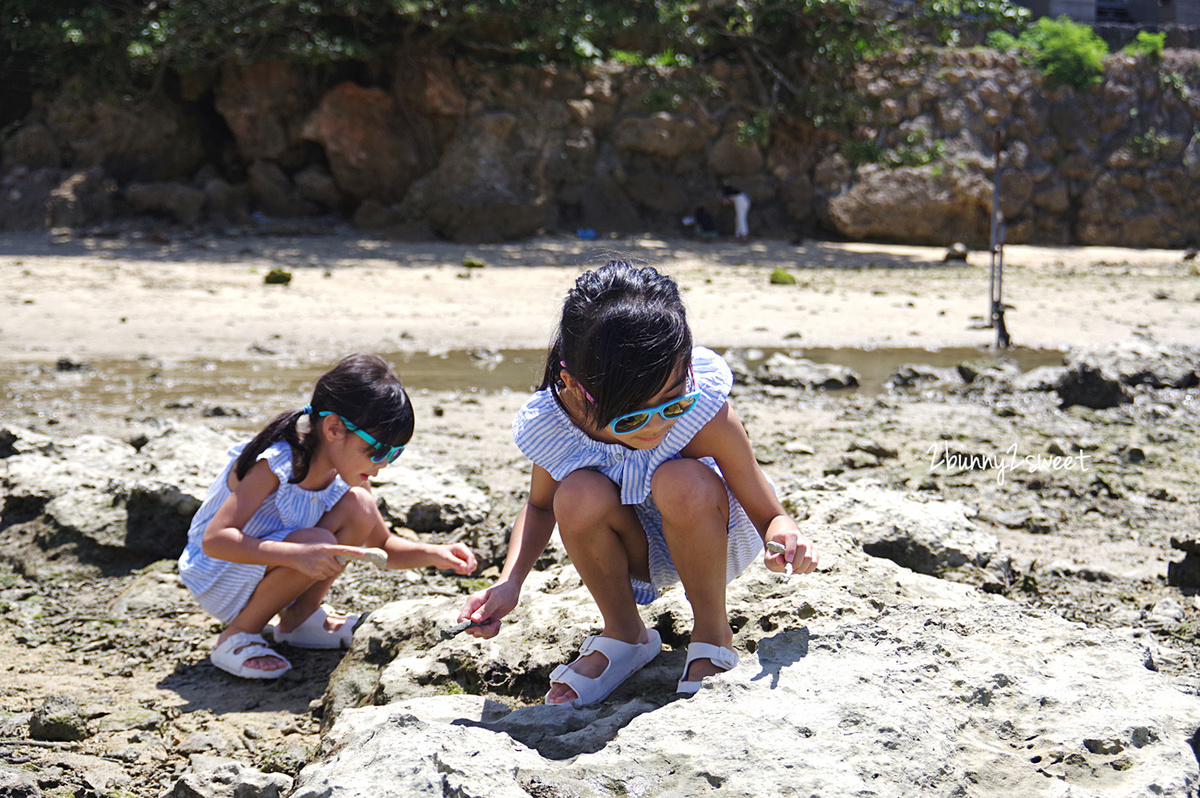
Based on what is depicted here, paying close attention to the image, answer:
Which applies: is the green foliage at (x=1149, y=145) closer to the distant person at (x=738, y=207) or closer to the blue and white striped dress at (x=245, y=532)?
the distant person at (x=738, y=207)

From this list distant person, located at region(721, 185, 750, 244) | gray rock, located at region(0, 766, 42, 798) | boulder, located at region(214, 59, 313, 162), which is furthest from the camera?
distant person, located at region(721, 185, 750, 244)

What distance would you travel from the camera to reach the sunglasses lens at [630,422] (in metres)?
2.01

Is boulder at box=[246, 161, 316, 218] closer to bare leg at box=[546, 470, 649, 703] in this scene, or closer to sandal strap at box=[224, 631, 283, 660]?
sandal strap at box=[224, 631, 283, 660]

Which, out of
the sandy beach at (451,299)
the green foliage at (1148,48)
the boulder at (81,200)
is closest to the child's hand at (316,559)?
the sandy beach at (451,299)

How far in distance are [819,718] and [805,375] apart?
5042 mm

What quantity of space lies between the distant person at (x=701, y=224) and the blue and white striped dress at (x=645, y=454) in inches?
522

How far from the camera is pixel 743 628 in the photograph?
236 cm

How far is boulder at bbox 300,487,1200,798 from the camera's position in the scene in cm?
165

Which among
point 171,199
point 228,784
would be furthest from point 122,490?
point 171,199

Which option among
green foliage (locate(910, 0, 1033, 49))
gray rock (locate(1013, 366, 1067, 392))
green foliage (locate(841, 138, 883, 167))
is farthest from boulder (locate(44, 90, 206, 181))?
gray rock (locate(1013, 366, 1067, 392))

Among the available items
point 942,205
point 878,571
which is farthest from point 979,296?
point 878,571

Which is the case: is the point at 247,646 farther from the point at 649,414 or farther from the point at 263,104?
the point at 263,104

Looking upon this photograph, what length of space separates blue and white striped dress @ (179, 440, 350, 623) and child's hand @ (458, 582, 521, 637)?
0.82m

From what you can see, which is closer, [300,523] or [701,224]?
[300,523]
